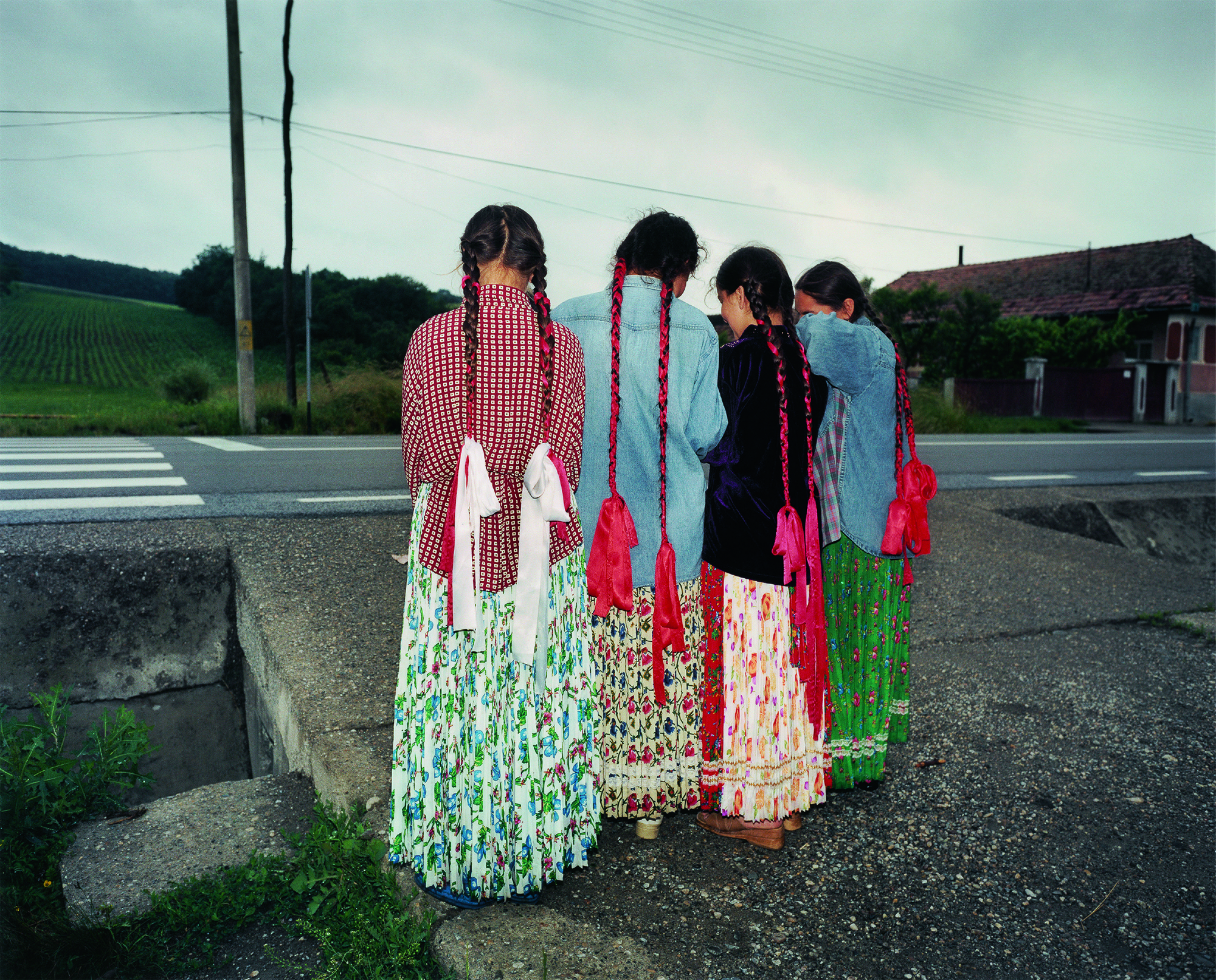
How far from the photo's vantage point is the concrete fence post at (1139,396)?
26.9 m

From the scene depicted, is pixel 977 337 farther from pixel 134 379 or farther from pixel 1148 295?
pixel 134 379

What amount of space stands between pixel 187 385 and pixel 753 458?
21115 mm

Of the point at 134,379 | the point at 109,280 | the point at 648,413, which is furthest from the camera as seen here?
the point at 109,280

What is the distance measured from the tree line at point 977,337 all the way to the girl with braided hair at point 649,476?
23440 mm

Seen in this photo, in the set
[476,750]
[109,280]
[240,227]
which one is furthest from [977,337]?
[109,280]

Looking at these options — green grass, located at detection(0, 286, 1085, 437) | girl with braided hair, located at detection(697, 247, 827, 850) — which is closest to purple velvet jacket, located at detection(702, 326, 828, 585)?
girl with braided hair, located at detection(697, 247, 827, 850)

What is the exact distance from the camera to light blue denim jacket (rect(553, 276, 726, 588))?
2410 millimetres

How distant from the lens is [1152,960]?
2.08m

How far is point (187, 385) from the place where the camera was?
67.7 ft

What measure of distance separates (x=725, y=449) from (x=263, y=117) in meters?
18.7

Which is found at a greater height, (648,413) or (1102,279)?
(1102,279)

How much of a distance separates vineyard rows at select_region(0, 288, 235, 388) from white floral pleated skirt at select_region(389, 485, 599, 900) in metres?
35.9

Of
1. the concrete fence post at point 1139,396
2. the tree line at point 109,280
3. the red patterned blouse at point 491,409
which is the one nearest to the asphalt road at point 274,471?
the red patterned blouse at point 491,409

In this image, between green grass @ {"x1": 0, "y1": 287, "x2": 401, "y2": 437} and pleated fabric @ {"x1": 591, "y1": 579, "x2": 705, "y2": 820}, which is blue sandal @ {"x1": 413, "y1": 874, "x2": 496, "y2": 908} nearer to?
pleated fabric @ {"x1": 591, "y1": 579, "x2": 705, "y2": 820}
